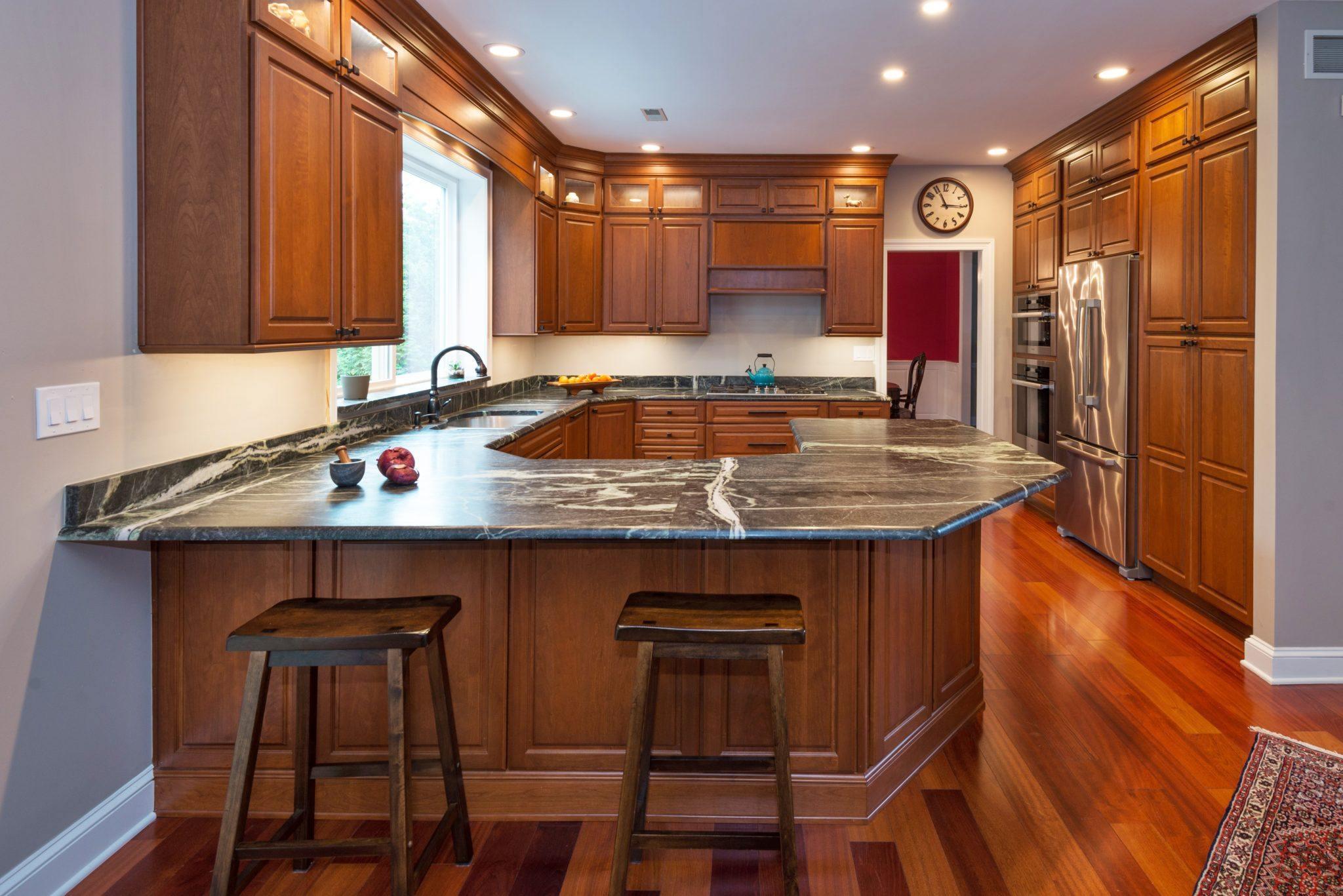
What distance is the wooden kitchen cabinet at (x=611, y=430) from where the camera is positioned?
5.98 metres

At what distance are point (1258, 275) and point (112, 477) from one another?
13.1 feet

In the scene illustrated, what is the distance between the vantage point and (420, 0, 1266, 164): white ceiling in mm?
3596

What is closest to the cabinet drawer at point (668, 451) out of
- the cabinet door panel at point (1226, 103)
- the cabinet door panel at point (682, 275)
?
the cabinet door panel at point (682, 275)

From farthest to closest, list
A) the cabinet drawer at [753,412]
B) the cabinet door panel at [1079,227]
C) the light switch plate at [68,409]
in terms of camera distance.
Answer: the cabinet drawer at [753,412] < the cabinet door panel at [1079,227] < the light switch plate at [68,409]

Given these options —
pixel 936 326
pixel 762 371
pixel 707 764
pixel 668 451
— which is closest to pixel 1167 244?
pixel 762 371

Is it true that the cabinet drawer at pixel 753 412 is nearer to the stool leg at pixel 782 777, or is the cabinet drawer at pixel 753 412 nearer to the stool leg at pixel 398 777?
the stool leg at pixel 782 777

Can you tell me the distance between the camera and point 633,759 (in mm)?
1952

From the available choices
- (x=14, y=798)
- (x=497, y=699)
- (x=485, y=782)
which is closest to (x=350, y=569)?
(x=497, y=699)

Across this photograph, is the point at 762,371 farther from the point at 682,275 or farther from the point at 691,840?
the point at 691,840

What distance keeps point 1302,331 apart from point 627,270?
4.10 metres

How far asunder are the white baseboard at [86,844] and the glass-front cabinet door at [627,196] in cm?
487

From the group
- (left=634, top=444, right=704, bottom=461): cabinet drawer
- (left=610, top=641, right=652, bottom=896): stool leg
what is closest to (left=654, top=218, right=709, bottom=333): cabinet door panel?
(left=634, top=444, right=704, bottom=461): cabinet drawer

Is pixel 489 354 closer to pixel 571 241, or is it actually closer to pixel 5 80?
pixel 571 241

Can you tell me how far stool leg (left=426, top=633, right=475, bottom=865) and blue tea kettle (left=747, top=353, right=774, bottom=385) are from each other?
4.68 meters
